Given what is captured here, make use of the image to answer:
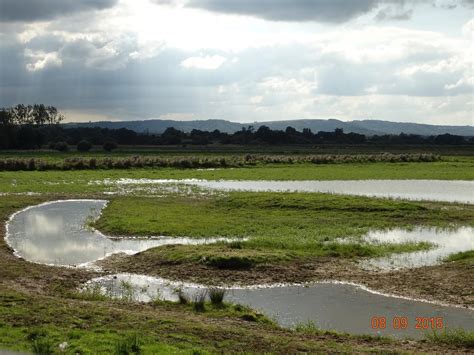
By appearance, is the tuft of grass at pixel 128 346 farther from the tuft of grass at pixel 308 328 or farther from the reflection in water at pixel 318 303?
the reflection in water at pixel 318 303

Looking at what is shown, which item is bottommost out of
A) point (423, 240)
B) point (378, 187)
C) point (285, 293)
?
point (285, 293)

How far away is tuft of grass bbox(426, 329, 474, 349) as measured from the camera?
11797 millimetres

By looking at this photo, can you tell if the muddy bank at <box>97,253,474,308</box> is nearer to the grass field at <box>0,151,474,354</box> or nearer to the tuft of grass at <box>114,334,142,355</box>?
the grass field at <box>0,151,474,354</box>

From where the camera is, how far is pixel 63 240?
25.9 m

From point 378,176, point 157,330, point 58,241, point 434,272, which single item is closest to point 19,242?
point 58,241

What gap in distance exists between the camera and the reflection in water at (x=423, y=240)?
2036 cm

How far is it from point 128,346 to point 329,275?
9325mm

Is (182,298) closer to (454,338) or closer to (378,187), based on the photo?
(454,338)

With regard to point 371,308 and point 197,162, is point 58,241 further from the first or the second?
point 197,162

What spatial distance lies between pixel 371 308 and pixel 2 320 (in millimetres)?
9227

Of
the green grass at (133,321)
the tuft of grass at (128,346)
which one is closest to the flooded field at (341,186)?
the green grass at (133,321)
